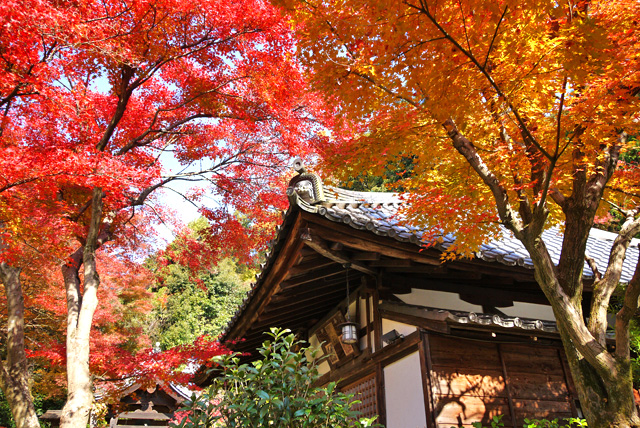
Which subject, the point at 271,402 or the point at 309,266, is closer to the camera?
the point at 271,402

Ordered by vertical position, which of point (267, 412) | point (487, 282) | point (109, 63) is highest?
point (109, 63)

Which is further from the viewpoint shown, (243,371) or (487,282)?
(487,282)

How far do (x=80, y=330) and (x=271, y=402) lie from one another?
494 centimetres

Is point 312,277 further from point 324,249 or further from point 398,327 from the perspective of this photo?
point 398,327

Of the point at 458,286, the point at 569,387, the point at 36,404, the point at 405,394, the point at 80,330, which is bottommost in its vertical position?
the point at 405,394

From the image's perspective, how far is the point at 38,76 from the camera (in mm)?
6383

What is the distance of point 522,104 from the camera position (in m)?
4.45

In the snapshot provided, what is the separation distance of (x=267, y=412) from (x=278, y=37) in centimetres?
677

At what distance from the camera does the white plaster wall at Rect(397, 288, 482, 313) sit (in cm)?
608

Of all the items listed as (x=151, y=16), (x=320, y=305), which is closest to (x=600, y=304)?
→ (x=320, y=305)

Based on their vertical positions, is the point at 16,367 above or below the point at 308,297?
below

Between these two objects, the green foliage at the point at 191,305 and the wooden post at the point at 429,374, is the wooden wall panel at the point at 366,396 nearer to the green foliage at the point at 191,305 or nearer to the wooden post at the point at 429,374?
the wooden post at the point at 429,374

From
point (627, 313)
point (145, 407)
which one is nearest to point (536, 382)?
point (627, 313)

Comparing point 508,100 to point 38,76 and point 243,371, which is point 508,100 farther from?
point 38,76
